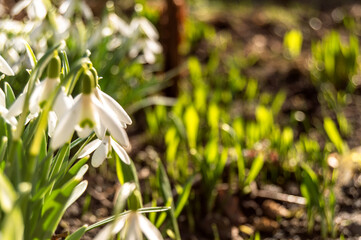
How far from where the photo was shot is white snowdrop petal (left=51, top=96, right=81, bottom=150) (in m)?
0.99

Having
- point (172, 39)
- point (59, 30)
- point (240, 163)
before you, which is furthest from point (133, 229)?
point (172, 39)

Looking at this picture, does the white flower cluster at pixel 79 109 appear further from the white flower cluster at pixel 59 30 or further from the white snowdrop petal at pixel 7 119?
the white flower cluster at pixel 59 30

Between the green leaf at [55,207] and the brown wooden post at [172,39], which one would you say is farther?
the brown wooden post at [172,39]

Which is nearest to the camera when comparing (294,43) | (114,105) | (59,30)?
(114,105)

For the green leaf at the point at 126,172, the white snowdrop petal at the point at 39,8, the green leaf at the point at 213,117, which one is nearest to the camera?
the green leaf at the point at 126,172

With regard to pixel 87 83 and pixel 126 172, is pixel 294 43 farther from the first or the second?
pixel 87 83

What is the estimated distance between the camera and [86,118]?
3.32 feet

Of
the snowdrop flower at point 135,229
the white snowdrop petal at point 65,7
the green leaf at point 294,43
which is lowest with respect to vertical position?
the green leaf at point 294,43

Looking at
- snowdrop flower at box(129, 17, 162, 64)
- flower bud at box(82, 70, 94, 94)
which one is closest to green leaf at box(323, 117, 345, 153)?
snowdrop flower at box(129, 17, 162, 64)

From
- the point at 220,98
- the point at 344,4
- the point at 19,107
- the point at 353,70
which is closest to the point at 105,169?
the point at 220,98

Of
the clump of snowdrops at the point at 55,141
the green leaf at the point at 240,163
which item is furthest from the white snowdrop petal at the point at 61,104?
the green leaf at the point at 240,163

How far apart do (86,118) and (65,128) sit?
42 mm

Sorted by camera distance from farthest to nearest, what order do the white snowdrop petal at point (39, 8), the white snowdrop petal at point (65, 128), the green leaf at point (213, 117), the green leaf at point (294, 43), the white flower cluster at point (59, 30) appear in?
the green leaf at point (294, 43), the green leaf at point (213, 117), the white flower cluster at point (59, 30), the white snowdrop petal at point (39, 8), the white snowdrop petal at point (65, 128)

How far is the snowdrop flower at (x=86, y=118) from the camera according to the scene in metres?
0.99
